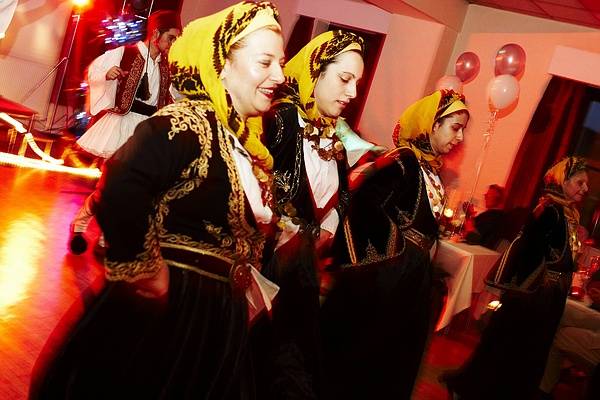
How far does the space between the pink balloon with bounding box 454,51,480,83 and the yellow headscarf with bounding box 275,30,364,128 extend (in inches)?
194

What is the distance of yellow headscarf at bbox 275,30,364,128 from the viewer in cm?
259

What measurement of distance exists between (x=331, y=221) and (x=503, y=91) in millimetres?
4531

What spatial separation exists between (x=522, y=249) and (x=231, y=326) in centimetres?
266

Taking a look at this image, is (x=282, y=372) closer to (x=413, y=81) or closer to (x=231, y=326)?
(x=231, y=326)

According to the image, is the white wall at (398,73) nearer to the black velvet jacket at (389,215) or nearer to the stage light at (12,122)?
the stage light at (12,122)

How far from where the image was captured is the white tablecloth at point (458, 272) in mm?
4844

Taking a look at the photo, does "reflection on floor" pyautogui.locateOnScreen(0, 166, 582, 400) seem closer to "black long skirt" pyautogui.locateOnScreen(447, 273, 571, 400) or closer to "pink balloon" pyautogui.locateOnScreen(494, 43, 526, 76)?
"black long skirt" pyautogui.locateOnScreen(447, 273, 571, 400)

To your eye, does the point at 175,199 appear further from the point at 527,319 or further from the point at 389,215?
the point at 527,319

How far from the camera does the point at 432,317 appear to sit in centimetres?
339

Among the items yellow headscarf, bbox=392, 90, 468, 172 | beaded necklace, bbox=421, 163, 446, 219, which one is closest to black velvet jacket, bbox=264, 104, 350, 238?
beaded necklace, bbox=421, 163, 446, 219

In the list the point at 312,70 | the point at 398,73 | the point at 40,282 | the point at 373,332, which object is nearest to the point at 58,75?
the point at 398,73

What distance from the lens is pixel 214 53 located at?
168cm

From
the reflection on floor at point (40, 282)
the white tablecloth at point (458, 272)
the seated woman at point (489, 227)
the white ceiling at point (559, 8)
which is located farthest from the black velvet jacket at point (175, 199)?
the white ceiling at point (559, 8)

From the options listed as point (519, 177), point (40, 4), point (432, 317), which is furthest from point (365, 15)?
point (432, 317)
